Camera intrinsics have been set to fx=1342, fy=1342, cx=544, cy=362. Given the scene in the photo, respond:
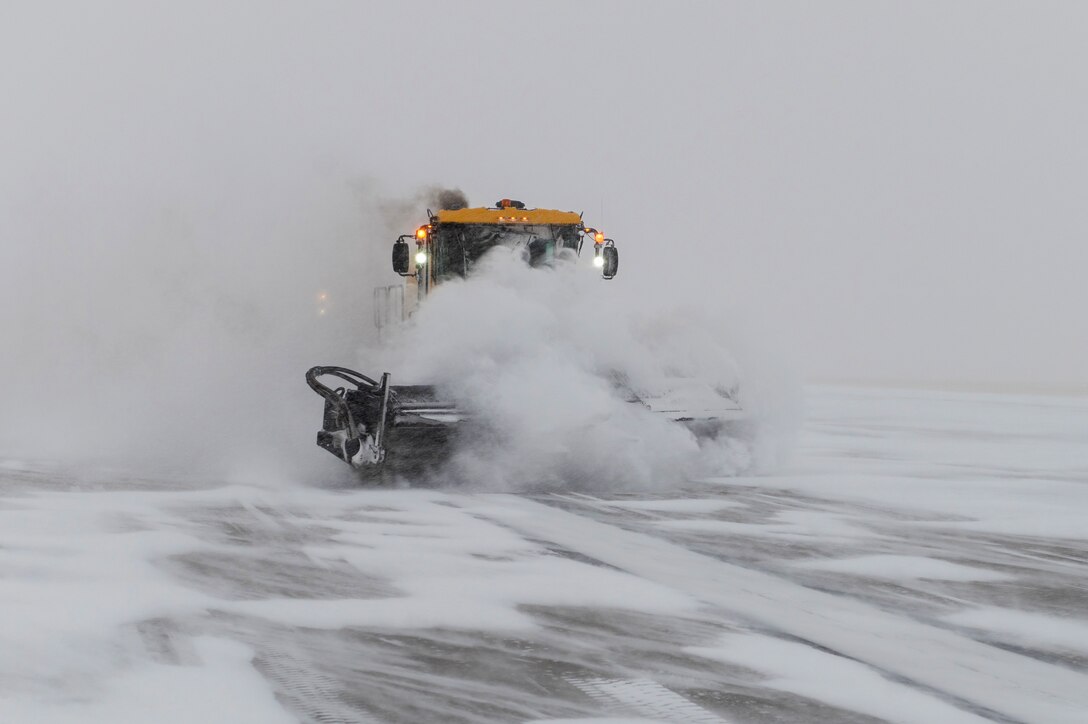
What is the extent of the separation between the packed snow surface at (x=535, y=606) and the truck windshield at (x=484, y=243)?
10.8 ft

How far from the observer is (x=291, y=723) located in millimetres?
4832

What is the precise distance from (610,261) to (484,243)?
1460 millimetres

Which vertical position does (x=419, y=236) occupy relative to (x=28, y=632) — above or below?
above

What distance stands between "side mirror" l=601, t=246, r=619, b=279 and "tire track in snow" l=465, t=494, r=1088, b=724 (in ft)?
19.7

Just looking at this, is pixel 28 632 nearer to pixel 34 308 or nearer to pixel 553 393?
pixel 553 393

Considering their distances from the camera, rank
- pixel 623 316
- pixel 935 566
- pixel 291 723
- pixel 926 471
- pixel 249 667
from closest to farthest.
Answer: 1. pixel 291 723
2. pixel 249 667
3. pixel 935 566
4. pixel 623 316
5. pixel 926 471

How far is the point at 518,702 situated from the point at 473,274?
33.3 feet

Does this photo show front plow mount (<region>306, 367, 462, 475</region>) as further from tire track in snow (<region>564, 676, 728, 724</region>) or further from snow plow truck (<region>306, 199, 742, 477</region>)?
tire track in snow (<region>564, 676, 728, 724</region>)

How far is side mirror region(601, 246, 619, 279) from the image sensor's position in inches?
606

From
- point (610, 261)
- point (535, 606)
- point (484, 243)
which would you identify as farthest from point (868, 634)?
point (484, 243)

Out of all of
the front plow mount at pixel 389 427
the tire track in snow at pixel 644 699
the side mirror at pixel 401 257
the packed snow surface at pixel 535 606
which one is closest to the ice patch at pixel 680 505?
the packed snow surface at pixel 535 606

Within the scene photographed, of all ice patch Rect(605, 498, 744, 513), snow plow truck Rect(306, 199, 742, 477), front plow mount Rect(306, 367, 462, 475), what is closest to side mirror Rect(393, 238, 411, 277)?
snow plow truck Rect(306, 199, 742, 477)

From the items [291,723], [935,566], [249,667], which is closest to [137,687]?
[249,667]

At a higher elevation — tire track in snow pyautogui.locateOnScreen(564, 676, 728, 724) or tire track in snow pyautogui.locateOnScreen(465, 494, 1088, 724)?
tire track in snow pyautogui.locateOnScreen(465, 494, 1088, 724)
